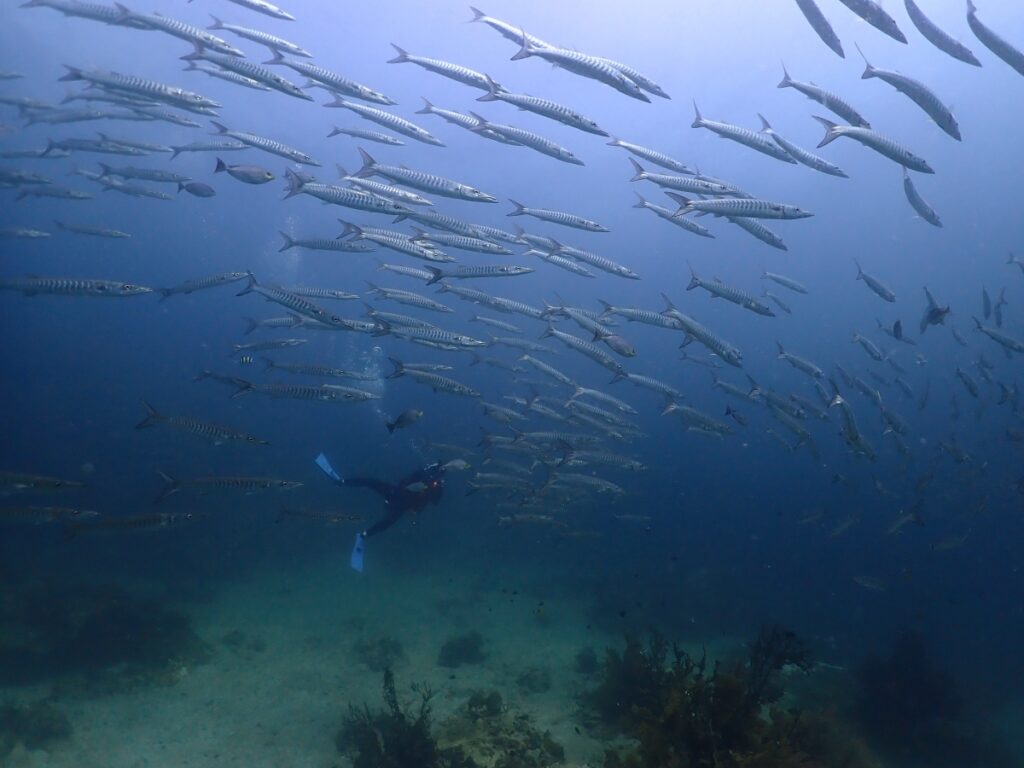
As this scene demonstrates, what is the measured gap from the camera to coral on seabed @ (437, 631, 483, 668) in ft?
40.0

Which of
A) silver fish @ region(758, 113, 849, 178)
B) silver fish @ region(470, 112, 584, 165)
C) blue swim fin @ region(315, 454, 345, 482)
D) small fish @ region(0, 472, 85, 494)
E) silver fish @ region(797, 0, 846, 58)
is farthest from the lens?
blue swim fin @ region(315, 454, 345, 482)

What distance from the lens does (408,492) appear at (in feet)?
42.8

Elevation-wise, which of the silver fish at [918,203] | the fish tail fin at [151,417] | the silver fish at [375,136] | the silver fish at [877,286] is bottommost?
the fish tail fin at [151,417]

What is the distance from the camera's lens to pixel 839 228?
55.0 meters

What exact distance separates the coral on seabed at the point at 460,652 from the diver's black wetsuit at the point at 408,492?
298 centimetres

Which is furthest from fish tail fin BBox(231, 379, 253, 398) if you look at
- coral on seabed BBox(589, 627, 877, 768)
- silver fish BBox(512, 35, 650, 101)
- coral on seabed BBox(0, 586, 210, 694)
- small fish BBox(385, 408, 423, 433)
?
coral on seabed BBox(589, 627, 877, 768)

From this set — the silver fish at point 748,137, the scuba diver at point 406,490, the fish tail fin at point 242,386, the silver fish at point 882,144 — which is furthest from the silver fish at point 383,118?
the scuba diver at point 406,490

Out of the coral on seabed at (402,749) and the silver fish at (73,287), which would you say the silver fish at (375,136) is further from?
the coral on seabed at (402,749)

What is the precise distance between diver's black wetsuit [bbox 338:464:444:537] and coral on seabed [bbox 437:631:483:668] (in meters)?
2.98

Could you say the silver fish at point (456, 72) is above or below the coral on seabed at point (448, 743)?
above

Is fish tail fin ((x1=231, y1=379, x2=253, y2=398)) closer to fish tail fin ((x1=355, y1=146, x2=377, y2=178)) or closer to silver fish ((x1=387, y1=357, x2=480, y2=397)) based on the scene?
silver fish ((x1=387, y1=357, x2=480, y2=397))

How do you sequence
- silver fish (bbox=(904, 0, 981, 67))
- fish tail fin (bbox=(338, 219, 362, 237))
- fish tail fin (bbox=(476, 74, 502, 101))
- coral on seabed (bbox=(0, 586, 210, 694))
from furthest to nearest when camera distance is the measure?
coral on seabed (bbox=(0, 586, 210, 694)), fish tail fin (bbox=(338, 219, 362, 237)), fish tail fin (bbox=(476, 74, 502, 101)), silver fish (bbox=(904, 0, 981, 67))

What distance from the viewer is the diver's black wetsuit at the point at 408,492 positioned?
1276cm

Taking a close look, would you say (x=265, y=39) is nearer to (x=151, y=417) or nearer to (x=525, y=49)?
(x=525, y=49)
